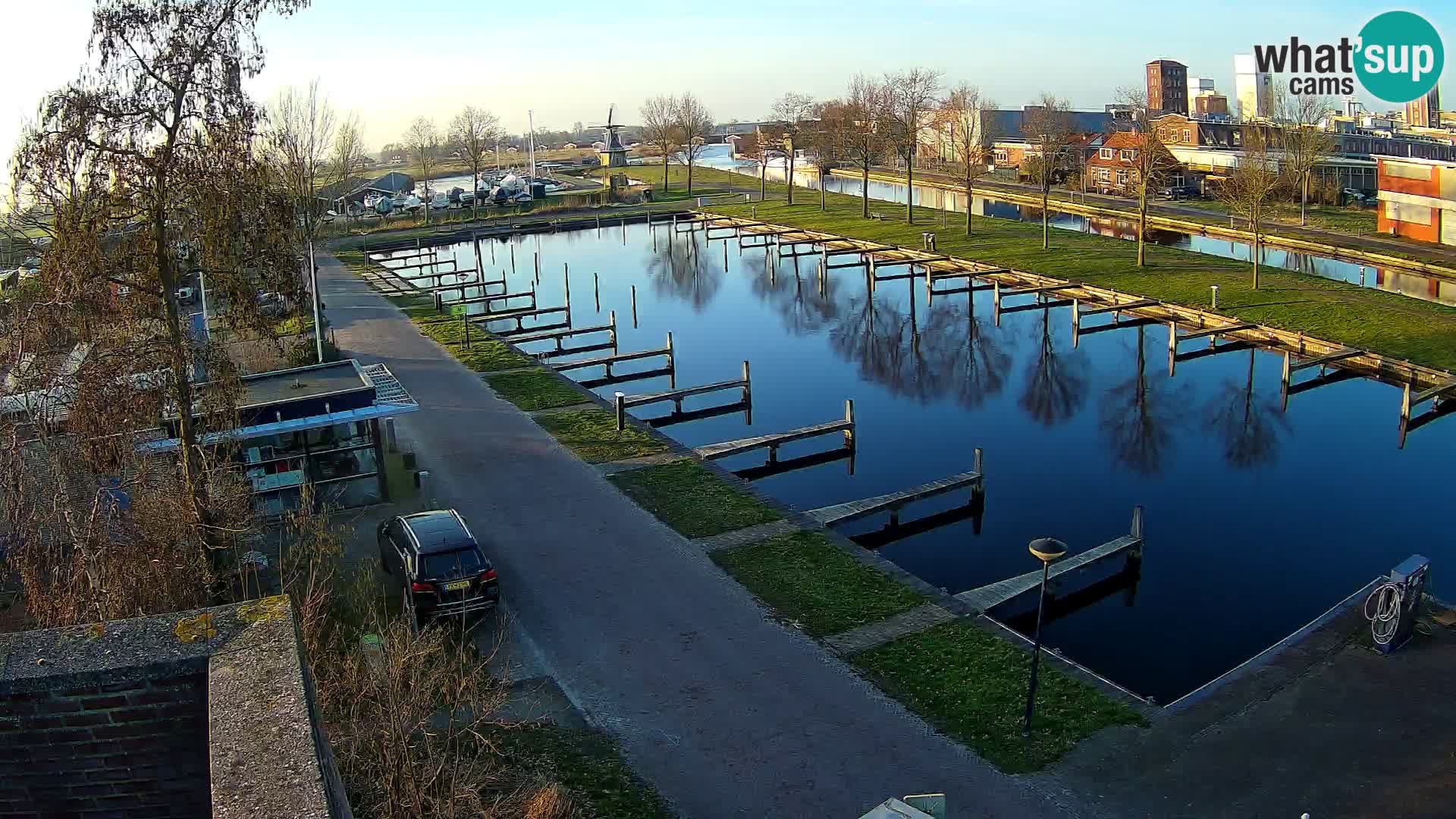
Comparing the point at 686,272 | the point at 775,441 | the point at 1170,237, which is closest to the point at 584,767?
the point at 775,441

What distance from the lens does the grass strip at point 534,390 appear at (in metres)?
28.1

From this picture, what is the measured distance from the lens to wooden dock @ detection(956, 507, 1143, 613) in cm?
1681

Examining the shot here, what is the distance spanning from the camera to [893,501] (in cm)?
2106

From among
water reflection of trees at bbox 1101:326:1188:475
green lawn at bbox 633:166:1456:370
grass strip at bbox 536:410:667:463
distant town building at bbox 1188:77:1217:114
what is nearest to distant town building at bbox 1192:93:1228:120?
distant town building at bbox 1188:77:1217:114

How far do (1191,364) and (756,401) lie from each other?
41.8 feet

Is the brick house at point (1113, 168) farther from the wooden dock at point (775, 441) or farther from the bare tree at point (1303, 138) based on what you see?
the wooden dock at point (775, 441)

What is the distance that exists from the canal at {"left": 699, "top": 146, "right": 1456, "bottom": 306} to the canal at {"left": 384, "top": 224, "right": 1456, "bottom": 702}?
11433 millimetres

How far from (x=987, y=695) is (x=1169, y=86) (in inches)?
5800

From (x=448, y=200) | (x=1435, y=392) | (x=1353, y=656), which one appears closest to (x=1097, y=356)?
(x=1435, y=392)

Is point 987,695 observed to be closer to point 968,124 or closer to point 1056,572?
point 1056,572

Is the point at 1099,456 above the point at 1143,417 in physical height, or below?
below

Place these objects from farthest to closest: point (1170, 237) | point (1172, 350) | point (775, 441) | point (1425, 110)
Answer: point (1425, 110) < point (1170, 237) < point (1172, 350) < point (775, 441)

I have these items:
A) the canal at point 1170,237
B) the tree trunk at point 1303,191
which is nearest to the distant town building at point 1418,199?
the tree trunk at point 1303,191

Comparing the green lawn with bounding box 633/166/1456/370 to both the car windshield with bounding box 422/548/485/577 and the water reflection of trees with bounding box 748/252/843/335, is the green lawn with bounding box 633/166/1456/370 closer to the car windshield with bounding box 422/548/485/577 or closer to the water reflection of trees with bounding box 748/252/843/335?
the water reflection of trees with bounding box 748/252/843/335
